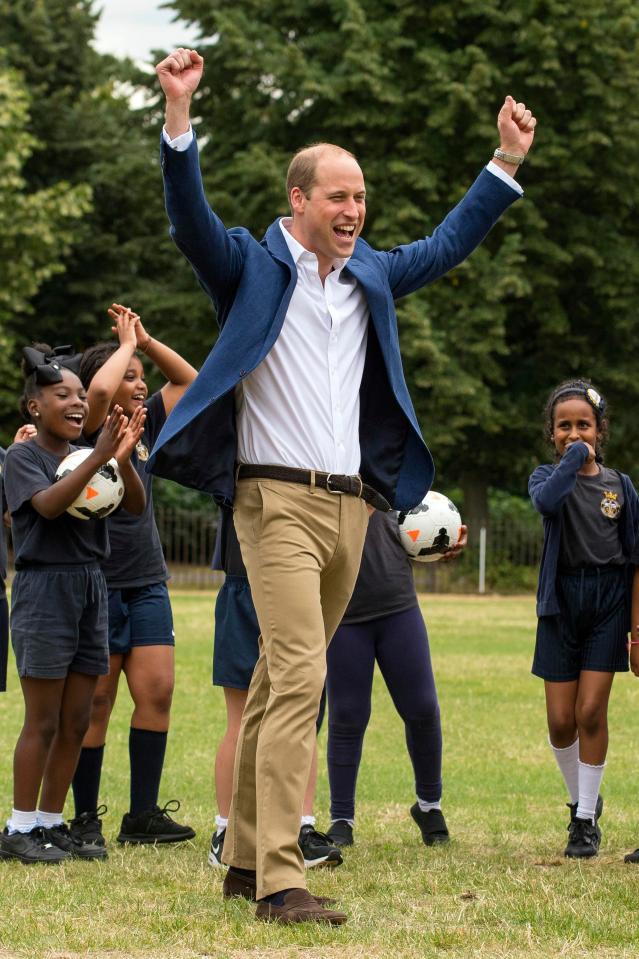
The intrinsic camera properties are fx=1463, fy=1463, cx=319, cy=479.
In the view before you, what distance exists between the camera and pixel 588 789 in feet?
21.1

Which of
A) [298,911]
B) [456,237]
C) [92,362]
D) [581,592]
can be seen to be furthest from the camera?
[92,362]

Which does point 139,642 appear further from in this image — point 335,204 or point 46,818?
point 335,204

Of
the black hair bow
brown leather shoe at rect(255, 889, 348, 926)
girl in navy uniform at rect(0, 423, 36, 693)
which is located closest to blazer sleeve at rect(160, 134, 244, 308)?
the black hair bow

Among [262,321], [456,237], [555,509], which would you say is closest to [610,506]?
[555,509]

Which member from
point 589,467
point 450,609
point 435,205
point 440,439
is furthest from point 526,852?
point 435,205

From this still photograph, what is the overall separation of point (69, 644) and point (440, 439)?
23260 mm

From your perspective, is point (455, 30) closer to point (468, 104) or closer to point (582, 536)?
point (468, 104)

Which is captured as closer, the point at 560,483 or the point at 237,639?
the point at 237,639

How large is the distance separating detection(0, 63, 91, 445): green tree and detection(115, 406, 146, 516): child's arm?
2540cm

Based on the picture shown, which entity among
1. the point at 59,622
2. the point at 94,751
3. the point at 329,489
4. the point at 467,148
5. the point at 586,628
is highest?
the point at 467,148

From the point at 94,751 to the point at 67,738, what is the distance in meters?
0.51

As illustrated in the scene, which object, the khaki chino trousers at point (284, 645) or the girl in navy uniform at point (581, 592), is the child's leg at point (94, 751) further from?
the girl in navy uniform at point (581, 592)

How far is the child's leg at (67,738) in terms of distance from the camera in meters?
6.17

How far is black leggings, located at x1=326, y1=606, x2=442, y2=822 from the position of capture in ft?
21.6
